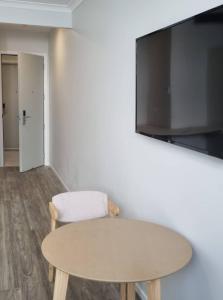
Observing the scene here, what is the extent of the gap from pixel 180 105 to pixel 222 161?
1.28ft

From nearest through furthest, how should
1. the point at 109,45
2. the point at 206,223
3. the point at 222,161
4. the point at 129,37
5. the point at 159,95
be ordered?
the point at 222,161 → the point at 206,223 → the point at 159,95 → the point at 129,37 → the point at 109,45

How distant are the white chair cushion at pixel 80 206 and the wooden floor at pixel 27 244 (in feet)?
2.06

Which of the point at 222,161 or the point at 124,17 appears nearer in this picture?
the point at 222,161

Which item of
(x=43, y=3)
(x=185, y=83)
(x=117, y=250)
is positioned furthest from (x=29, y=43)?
(x=117, y=250)

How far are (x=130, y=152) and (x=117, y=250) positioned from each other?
108 centimetres

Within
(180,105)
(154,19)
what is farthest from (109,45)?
(180,105)

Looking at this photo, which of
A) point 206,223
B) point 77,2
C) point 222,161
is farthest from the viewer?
point 77,2

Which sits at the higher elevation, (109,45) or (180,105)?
(109,45)

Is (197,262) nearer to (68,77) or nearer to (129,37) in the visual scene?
(129,37)

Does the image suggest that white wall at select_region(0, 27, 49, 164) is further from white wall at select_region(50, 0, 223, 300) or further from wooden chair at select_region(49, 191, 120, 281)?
wooden chair at select_region(49, 191, 120, 281)

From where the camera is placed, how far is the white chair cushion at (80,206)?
101 inches

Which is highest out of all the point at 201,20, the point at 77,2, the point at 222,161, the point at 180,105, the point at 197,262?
the point at 77,2

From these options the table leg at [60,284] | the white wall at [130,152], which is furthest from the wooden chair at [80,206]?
the table leg at [60,284]

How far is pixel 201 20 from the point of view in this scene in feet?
5.47
